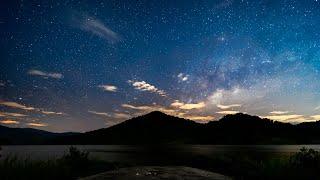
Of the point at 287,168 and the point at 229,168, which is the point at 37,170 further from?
the point at 287,168

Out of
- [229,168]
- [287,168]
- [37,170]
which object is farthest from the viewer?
[229,168]

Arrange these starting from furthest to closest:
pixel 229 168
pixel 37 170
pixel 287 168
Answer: pixel 229 168 → pixel 287 168 → pixel 37 170

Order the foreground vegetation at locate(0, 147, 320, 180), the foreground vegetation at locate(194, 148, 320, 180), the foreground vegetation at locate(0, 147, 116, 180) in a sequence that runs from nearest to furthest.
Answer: the foreground vegetation at locate(0, 147, 116, 180)
the foreground vegetation at locate(0, 147, 320, 180)
the foreground vegetation at locate(194, 148, 320, 180)

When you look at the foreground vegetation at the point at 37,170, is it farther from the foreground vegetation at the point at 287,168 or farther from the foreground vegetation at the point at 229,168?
the foreground vegetation at the point at 287,168

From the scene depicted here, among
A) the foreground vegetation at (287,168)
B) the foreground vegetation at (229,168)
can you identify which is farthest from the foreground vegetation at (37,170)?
the foreground vegetation at (287,168)

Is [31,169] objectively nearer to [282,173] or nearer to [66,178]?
[66,178]

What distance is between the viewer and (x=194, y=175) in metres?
16.3

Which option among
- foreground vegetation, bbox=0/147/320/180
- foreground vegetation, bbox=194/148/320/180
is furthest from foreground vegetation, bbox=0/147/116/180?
foreground vegetation, bbox=194/148/320/180

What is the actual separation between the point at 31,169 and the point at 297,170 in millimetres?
13415

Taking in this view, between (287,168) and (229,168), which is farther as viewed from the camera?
(229,168)

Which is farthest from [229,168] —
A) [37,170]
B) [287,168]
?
[37,170]

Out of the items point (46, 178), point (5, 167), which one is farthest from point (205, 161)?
point (5, 167)

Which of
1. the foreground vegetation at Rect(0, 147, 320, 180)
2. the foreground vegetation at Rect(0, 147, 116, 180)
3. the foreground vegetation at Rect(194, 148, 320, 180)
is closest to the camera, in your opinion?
the foreground vegetation at Rect(0, 147, 116, 180)

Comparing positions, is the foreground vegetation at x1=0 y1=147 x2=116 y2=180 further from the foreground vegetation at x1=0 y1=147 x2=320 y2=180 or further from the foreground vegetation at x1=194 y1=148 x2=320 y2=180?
the foreground vegetation at x1=194 y1=148 x2=320 y2=180
